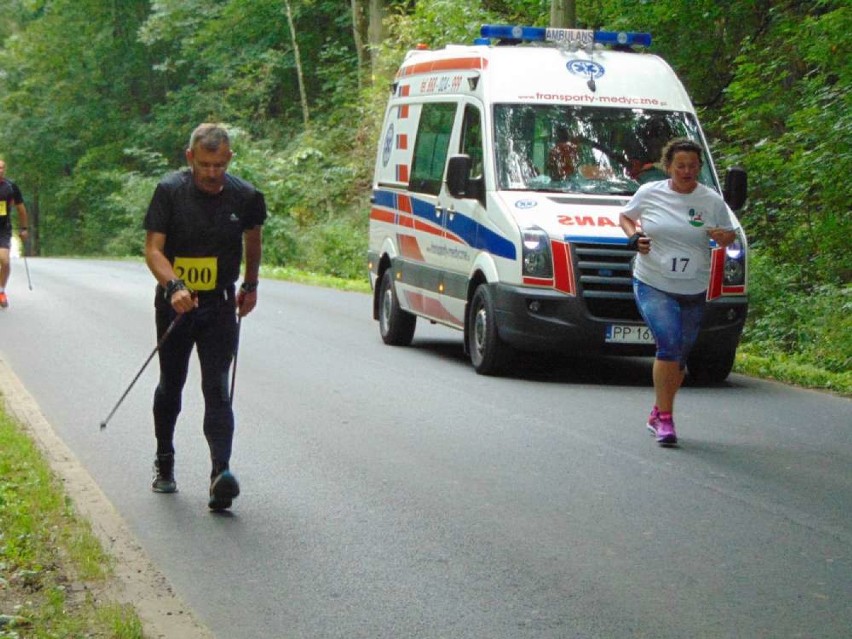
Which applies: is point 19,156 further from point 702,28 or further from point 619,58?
point 619,58

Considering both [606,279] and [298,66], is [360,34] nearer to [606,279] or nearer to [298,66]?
[298,66]

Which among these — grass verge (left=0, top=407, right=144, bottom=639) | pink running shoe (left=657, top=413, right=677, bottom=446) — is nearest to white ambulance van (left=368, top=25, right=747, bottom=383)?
pink running shoe (left=657, top=413, right=677, bottom=446)

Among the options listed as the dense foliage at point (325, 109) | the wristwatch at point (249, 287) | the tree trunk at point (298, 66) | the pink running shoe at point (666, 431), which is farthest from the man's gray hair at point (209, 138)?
the tree trunk at point (298, 66)

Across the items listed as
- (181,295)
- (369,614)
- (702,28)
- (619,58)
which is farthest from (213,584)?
(702,28)

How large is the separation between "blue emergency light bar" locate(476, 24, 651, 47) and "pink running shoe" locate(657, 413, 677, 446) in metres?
5.65

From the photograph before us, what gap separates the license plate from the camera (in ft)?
43.1

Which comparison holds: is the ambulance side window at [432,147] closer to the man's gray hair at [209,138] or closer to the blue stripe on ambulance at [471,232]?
the blue stripe on ambulance at [471,232]

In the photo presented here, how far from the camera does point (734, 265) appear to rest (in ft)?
43.5

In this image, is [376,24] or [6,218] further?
[376,24]

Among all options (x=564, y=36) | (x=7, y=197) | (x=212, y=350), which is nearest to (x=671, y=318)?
(x=212, y=350)

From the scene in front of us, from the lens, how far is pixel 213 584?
653cm

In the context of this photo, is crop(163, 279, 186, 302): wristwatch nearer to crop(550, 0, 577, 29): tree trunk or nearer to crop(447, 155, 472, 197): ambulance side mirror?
crop(447, 155, 472, 197): ambulance side mirror

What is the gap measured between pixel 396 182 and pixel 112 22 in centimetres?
4405

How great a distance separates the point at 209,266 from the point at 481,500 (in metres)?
1.78
